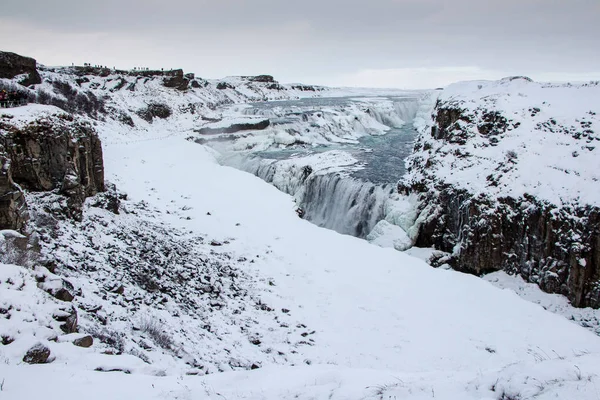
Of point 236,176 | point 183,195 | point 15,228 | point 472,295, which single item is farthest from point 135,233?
point 236,176

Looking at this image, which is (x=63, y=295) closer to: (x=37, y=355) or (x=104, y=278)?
(x=104, y=278)

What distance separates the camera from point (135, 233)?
13.2 meters

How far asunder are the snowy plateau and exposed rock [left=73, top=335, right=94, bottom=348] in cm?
3

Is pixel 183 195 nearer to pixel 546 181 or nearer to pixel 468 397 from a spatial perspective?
pixel 546 181

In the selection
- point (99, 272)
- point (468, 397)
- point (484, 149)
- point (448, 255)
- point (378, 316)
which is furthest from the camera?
point (484, 149)

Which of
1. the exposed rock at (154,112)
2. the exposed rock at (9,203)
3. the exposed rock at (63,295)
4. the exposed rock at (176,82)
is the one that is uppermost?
the exposed rock at (176,82)

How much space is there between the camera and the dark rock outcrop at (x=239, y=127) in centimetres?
4200

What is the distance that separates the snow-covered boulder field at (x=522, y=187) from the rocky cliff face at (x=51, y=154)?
557 inches

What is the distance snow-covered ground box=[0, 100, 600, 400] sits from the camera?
510cm

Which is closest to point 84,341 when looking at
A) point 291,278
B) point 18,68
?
point 291,278

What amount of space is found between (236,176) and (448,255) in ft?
50.2

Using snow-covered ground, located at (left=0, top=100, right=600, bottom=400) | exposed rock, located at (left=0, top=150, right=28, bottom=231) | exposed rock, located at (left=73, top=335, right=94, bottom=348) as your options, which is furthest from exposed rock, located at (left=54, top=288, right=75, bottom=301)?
exposed rock, located at (left=0, top=150, right=28, bottom=231)

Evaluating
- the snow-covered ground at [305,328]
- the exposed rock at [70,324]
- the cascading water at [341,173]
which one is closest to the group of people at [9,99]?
the snow-covered ground at [305,328]

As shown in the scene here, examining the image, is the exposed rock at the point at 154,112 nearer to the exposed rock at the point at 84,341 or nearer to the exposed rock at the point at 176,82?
the exposed rock at the point at 176,82
